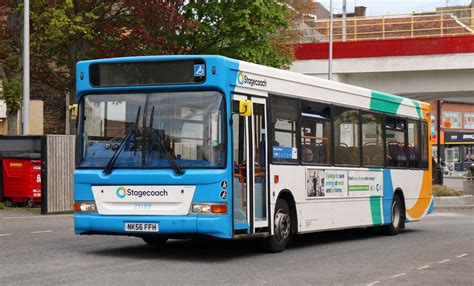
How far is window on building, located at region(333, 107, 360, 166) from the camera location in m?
17.2

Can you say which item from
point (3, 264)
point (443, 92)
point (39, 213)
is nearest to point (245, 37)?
point (443, 92)

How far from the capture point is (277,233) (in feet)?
48.7

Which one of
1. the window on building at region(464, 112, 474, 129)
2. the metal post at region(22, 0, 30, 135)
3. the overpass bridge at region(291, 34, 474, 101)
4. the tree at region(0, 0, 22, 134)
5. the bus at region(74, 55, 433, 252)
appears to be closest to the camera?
the bus at region(74, 55, 433, 252)

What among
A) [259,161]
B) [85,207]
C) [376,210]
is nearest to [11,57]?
[376,210]

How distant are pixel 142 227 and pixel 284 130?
9.67 feet

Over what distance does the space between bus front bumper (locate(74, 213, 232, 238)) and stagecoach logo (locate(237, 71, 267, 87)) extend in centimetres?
197

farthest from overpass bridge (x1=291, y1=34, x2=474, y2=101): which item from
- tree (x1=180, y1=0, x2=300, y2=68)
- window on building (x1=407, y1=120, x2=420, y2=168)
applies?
window on building (x1=407, y1=120, x2=420, y2=168)

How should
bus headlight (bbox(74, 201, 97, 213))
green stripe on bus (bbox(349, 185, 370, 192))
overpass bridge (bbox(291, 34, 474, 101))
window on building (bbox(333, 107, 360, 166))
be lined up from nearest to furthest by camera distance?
bus headlight (bbox(74, 201, 97, 213)), window on building (bbox(333, 107, 360, 166)), green stripe on bus (bbox(349, 185, 370, 192)), overpass bridge (bbox(291, 34, 474, 101))

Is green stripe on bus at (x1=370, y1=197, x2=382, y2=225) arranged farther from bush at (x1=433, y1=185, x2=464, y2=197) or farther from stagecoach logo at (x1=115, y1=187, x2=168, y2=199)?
bush at (x1=433, y1=185, x2=464, y2=197)

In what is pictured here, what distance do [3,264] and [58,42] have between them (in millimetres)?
19527

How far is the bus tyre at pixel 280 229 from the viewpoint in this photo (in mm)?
14758

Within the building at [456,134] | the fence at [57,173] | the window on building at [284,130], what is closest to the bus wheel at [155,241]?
the window on building at [284,130]

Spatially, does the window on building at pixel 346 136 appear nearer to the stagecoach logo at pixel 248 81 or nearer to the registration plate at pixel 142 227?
the stagecoach logo at pixel 248 81

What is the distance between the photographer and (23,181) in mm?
26719
